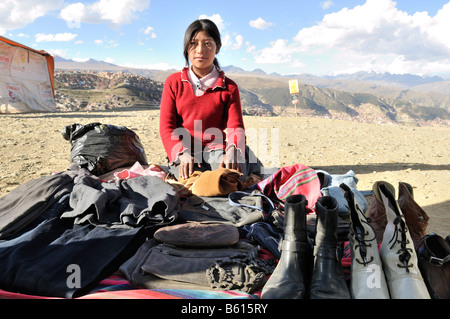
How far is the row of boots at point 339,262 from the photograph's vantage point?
1487 millimetres

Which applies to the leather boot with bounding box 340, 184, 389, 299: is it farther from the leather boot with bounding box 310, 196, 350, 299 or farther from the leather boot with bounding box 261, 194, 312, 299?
the leather boot with bounding box 261, 194, 312, 299

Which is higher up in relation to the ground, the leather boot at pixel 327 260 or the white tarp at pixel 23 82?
the white tarp at pixel 23 82

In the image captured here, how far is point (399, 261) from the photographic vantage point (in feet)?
5.21

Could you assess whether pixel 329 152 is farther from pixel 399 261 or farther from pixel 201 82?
pixel 399 261

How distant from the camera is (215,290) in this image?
1.63 meters

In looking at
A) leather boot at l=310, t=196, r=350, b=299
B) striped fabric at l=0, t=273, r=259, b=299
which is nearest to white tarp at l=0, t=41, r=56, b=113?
striped fabric at l=0, t=273, r=259, b=299

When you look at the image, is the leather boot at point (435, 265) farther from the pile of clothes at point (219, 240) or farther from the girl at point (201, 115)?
the girl at point (201, 115)

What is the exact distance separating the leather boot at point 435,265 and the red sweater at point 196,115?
1.79 metres

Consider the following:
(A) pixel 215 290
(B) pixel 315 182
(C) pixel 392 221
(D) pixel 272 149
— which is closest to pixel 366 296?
(C) pixel 392 221

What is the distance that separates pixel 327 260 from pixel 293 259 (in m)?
0.17

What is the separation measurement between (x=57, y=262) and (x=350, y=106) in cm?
18624

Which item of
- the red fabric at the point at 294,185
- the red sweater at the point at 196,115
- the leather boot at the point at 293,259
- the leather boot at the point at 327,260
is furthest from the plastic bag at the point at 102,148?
the leather boot at the point at 327,260
